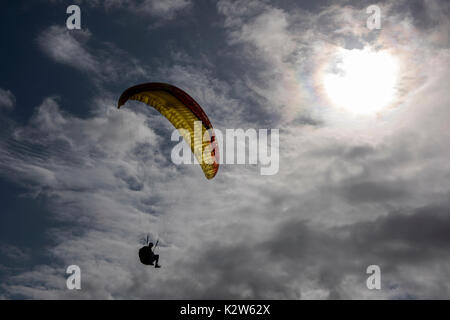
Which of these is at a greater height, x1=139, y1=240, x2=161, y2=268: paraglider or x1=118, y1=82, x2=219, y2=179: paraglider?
x1=118, y1=82, x2=219, y2=179: paraglider

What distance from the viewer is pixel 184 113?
823 inches

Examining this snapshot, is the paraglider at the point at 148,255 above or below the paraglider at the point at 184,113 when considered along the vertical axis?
below

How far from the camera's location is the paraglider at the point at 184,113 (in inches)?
786

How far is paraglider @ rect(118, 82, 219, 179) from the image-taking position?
786 inches

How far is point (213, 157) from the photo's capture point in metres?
21.4

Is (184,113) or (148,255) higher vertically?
(184,113)
